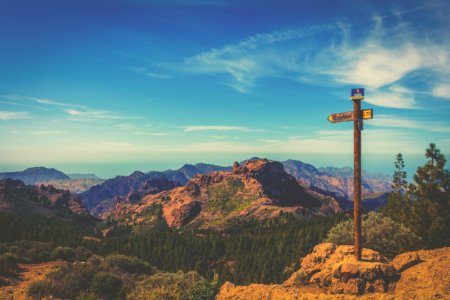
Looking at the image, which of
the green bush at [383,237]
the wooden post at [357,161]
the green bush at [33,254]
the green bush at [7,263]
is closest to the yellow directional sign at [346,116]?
the wooden post at [357,161]

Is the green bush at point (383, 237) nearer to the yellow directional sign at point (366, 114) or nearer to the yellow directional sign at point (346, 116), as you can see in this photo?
the yellow directional sign at point (346, 116)

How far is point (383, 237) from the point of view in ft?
107

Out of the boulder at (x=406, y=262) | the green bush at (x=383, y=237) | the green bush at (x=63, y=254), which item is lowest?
the green bush at (x=63, y=254)

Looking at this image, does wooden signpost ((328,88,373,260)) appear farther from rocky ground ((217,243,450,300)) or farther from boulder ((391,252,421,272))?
boulder ((391,252,421,272))

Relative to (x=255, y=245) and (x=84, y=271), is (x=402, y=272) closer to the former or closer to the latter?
(x=84, y=271)

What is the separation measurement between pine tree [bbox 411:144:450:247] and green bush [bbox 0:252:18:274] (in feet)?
135

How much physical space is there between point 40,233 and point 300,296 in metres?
122

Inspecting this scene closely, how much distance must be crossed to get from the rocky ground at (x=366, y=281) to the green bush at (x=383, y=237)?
9482mm

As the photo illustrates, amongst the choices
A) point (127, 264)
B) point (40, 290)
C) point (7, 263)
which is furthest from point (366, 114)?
point (7, 263)

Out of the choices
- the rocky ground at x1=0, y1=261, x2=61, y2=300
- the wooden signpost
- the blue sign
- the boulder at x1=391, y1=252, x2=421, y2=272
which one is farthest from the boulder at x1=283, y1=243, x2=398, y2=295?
the rocky ground at x1=0, y1=261, x2=61, y2=300

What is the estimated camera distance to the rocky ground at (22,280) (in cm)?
2221

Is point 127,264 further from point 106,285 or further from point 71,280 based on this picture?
point 71,280

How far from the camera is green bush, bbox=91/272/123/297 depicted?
76.6 ft

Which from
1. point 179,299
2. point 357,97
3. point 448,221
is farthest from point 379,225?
point 179,299
